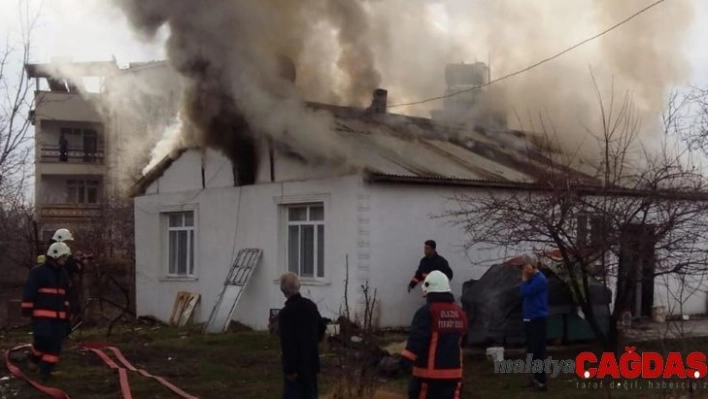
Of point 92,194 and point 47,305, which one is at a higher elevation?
point 92,194

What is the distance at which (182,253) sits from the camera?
2025 cm

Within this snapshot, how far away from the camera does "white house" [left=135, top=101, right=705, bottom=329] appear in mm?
15031

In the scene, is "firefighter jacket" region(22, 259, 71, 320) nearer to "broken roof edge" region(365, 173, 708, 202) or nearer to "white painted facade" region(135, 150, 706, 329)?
"white painted facade" region(135, 150, 706, 329)

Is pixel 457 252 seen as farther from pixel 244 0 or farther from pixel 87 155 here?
pixel 87 155

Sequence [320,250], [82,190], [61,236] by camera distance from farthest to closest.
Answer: [82,190] → [320,250] → [61,236]

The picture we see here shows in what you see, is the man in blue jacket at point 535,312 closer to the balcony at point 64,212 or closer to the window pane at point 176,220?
the window pane at point 176,220

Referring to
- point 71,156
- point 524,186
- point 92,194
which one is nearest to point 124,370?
point 524,186

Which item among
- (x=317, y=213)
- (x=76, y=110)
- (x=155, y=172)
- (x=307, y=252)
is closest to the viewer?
(x=317, y=213)

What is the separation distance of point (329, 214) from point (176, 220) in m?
6.24

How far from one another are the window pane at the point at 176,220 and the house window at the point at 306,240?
4476 millimetres

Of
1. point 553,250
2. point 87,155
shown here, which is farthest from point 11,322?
point 87,155

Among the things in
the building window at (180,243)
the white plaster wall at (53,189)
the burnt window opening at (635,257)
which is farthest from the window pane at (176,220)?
the white plaster wall at (53,189)

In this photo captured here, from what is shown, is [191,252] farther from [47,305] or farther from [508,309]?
[508,309]

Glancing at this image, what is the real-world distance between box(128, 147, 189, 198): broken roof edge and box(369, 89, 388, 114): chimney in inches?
175
